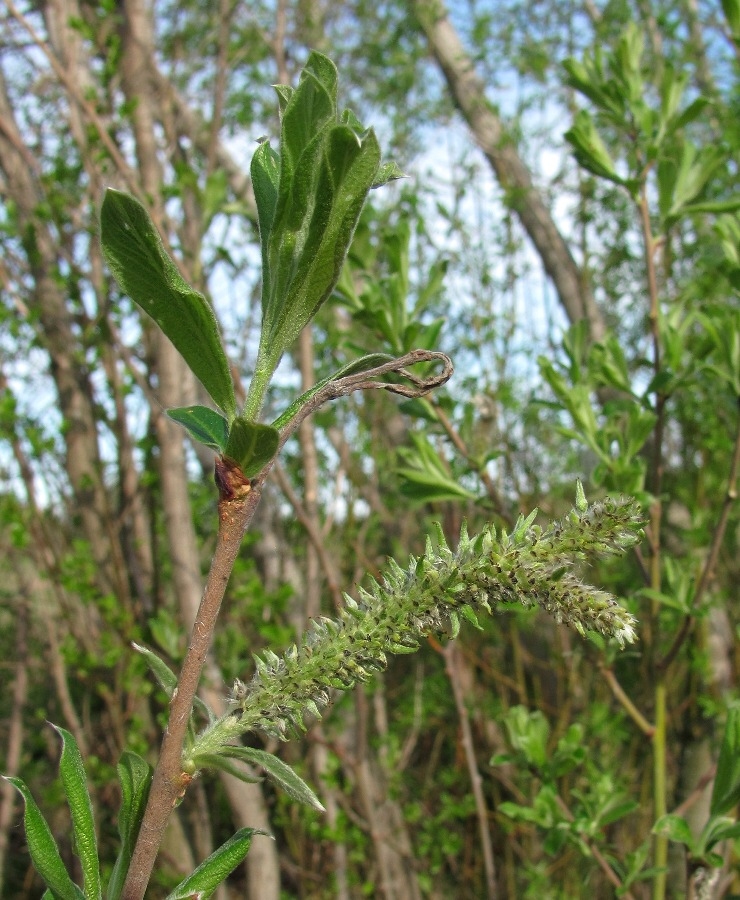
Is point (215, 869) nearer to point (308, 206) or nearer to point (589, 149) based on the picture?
point (308, 206)

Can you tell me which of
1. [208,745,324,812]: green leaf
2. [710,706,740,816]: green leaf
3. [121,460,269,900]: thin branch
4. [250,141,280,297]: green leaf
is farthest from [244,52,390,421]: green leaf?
[710,706,740,816]: green leaf

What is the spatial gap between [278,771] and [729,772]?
2.39 ft

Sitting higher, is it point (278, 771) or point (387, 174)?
point (387, 174)

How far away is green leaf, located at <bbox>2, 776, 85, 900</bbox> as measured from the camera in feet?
1.85

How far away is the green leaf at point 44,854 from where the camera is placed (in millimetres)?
564

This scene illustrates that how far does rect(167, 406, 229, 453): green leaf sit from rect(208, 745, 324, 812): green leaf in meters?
0.21

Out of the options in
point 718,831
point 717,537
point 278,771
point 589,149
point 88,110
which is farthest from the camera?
point 88,110

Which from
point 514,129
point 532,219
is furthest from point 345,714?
point 514,129

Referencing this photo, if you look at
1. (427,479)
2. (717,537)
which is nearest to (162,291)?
(427,479)

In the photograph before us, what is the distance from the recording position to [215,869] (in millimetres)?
615

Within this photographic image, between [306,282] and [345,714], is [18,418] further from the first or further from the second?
[306,282]

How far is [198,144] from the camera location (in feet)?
12.5

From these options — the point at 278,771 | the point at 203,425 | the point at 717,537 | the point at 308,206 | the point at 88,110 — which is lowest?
the point at 278,771

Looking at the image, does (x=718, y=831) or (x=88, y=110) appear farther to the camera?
(x=88, y=110)
